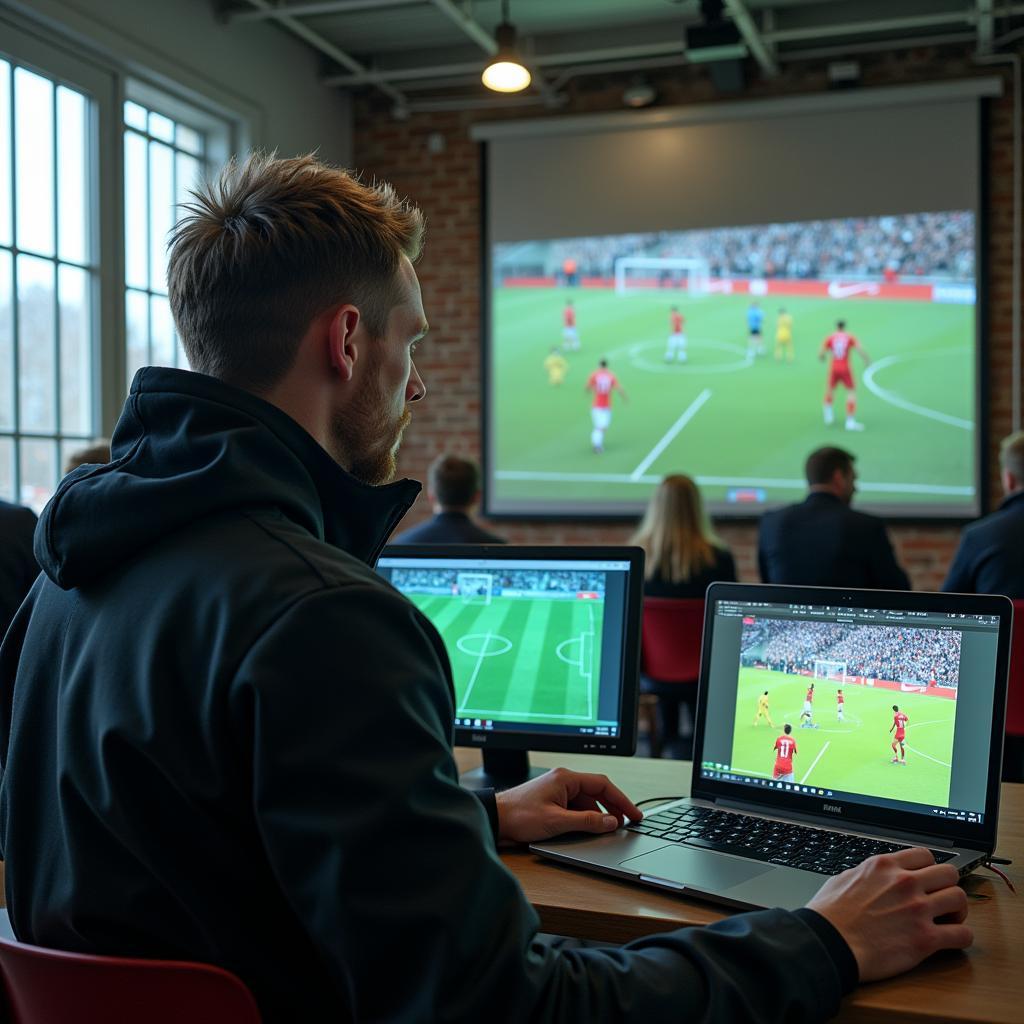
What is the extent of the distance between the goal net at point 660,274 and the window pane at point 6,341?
10.5 feet

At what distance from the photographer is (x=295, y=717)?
2.82 feet

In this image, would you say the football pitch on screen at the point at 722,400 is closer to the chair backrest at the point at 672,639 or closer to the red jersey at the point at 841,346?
the red jersey at the point at 841,346

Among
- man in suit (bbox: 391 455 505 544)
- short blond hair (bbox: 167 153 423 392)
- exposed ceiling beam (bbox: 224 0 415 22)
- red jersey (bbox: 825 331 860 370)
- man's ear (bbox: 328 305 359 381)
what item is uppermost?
exposed ceiling beam (bbox: 224 0 415 22)

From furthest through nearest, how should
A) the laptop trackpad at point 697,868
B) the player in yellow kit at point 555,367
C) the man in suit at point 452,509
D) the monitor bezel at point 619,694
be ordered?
1. the player in yellow kit at point 555,367
2. the man in suit at point 452,509
3. the monitor bezel at point 619,694
4. the laptop trackpad at point 697,868

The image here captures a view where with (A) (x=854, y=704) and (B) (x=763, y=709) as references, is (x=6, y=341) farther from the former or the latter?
(A) (x=854, y=704)

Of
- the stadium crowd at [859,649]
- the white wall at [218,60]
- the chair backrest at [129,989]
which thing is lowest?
the chair backrest at [129,989]

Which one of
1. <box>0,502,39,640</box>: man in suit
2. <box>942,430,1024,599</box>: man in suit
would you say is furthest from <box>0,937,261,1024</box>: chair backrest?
<box>942,430,1024,599</box>: man in suit

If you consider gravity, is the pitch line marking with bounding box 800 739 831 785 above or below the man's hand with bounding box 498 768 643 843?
above

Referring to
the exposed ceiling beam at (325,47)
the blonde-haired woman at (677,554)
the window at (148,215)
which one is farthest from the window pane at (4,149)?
the blonde-haired woman at (677,554)

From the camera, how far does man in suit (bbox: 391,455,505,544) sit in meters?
4.16

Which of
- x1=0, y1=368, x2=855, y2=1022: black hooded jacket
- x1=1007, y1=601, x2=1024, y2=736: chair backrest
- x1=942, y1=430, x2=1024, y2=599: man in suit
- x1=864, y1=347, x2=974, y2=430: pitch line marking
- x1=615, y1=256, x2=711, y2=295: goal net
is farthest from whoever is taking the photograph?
x1=615, y1=256, x2=711, y2=295: goal net

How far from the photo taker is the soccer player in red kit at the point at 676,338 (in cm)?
624

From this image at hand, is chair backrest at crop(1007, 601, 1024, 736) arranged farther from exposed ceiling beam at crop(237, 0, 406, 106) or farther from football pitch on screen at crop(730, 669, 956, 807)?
exposed ceiling beam at crop(237, 0, 406, 106)

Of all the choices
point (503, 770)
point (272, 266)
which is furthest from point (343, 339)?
point (503, 770)
